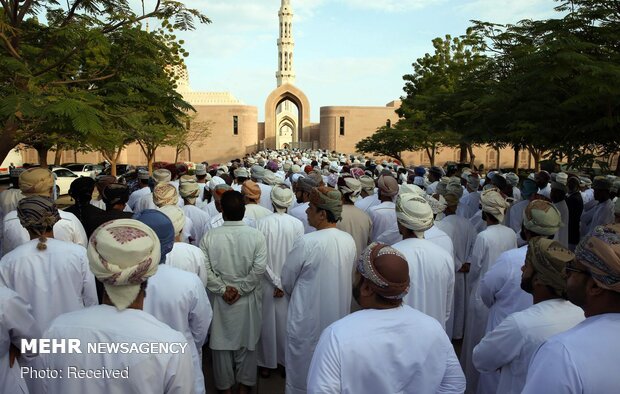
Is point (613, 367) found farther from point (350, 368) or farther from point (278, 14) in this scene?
point (278, 14)

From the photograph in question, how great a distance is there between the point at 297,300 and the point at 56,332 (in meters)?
2.21

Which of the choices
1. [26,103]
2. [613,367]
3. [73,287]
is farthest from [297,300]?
[26,103]

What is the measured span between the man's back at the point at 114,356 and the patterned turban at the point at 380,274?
2.76 ft

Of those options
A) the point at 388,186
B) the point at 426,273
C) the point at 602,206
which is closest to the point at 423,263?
the point at 426,273

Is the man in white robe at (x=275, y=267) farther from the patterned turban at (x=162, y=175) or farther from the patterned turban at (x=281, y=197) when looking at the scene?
the patterned turban at (x=162, y=175)

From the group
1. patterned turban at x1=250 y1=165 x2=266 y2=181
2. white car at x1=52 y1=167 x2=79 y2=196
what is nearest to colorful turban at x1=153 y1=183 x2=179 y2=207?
patterned turban at x1=250 y1=165 x2=266 y2=181

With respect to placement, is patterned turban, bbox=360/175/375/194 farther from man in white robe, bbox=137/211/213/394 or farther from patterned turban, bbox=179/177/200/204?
man in white robe, bbox=137/211/213/394

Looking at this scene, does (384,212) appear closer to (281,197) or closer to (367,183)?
(281,197)

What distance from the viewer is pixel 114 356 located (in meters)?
1.96

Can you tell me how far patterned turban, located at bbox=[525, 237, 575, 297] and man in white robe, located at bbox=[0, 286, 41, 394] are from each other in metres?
2.70

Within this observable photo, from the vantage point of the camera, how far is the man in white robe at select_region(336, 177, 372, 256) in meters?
5.38

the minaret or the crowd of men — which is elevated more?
the minaret

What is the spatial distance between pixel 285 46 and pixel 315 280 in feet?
259

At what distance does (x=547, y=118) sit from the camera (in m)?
7.63
